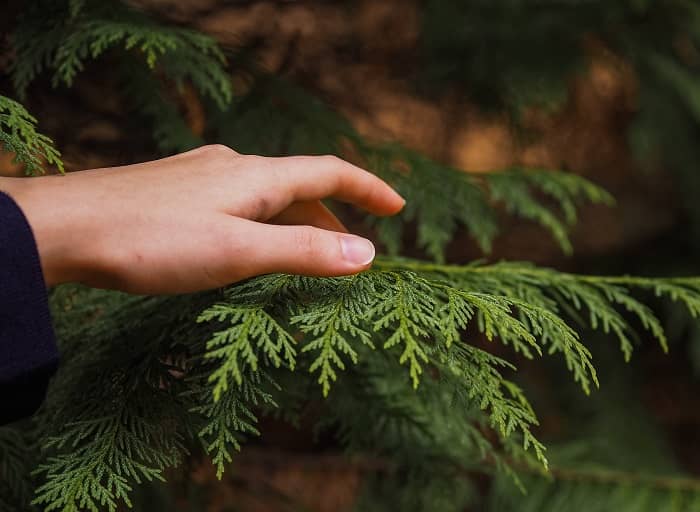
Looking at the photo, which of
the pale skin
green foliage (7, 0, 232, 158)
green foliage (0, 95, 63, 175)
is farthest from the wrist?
green foliage (7, 0, 232, 158)

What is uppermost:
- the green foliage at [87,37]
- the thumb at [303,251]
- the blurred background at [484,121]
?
the thumb at [303,251]

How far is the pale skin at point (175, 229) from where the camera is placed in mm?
780

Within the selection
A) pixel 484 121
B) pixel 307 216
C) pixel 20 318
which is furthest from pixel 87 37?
pixel 484 121

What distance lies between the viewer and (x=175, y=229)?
2.59 ft

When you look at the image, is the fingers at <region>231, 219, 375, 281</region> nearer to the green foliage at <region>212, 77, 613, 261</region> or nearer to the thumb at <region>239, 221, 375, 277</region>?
the thumb at <region>239, 221, 375, 277</region>

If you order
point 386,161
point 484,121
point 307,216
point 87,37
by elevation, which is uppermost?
point 87,37

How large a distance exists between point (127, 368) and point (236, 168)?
1.11 feet

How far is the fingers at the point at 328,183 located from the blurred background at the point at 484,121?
58 centimetres

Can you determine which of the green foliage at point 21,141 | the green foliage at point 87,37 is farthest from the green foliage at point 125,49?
the green foliage at point 21,141

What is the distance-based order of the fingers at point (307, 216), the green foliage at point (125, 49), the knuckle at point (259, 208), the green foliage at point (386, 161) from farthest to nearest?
the green foliage at point (386, 161)
the green foliage at point (125, 49)
the fingers at point (307, 216)
the knuckle at point (259, 208)

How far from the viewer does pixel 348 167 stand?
0.98 m

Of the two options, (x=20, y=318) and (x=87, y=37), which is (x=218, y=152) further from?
(x=87, y=37)

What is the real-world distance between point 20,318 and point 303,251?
31cm

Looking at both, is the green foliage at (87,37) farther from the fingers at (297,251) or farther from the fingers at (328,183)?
the fingers at (297,251)
